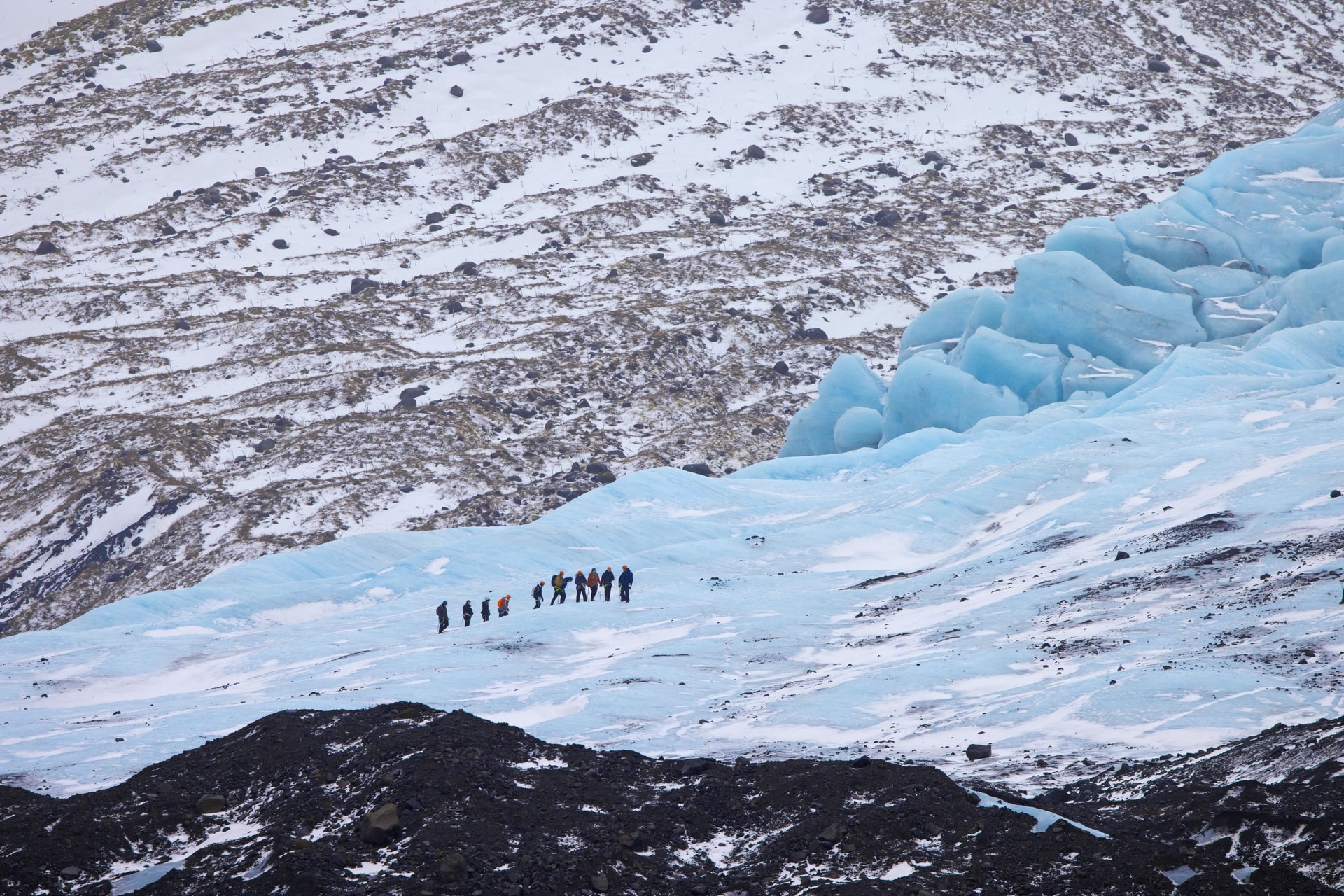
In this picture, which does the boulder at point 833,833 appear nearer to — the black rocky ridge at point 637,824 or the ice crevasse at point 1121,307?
the black rocky ridge at point 637,824

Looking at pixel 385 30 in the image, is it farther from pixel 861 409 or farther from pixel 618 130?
pixel 861 409

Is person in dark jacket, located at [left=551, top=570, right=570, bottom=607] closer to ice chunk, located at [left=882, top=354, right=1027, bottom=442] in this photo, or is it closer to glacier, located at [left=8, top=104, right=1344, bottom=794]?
glacier, located at [left=8, top=104, right=1344, bottom=794]

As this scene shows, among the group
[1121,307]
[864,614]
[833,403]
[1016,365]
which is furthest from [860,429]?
[864,614]

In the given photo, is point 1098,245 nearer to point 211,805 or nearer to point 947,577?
point 947,577

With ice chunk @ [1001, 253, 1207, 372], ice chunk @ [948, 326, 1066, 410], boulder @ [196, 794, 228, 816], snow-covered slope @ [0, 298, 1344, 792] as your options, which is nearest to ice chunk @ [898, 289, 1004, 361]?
ice chunk @ [1001, 253, 1207, 372]

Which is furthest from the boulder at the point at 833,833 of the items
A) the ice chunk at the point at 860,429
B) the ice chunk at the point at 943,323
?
the ice chunk at the point at 943,323

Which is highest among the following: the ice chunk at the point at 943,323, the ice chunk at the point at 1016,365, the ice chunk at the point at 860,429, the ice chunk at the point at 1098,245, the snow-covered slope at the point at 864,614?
the ice chunk at the point at 1098,245
